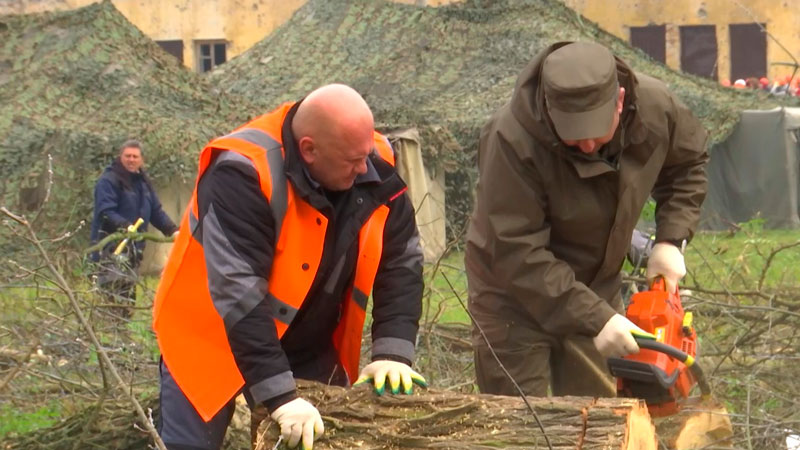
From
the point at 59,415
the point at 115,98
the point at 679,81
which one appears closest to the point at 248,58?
the point at 115,98

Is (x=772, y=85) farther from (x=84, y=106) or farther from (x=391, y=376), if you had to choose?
(x=391, y=376)

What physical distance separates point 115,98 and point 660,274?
11.5m

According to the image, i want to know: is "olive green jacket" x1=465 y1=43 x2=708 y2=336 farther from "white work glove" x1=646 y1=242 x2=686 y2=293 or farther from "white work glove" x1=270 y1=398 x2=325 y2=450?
"white work glove" x1=270 y1=398 x2=325 y2=450

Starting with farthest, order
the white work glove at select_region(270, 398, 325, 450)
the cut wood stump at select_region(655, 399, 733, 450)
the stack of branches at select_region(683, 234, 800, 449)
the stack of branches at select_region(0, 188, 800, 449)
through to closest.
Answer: the stack of branches at select_region(0, 188, 800, 449)
the stack of branches at select_region(683, 234, 800, 449)
the cut wood stump at select_region(655, 399, 733, 450)
the white work glove at select_region(270, 398, 325, 450)

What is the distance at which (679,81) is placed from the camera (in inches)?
701

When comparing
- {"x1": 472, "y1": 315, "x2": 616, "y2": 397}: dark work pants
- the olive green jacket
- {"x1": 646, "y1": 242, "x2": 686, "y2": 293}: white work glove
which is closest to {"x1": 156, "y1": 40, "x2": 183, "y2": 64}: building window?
{"x1": 472, "y1": 315, "x2": 616, "y2": 397}: dark work pants

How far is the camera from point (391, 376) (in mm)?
4055

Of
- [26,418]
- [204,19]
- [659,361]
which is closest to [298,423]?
[659,361]

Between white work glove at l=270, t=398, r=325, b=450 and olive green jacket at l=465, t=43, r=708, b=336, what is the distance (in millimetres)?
1094

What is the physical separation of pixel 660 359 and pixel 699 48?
25554 mm

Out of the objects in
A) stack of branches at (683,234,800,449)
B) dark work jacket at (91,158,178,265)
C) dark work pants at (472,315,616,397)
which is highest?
dark work pants at (472,315,616,397)

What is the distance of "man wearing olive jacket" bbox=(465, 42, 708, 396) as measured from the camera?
171 inches

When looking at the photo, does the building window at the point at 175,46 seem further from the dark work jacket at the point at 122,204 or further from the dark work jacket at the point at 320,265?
the dark work jacket at the point at 320,265

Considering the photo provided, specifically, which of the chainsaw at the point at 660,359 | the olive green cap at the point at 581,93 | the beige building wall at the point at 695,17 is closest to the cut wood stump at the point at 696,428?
the chainsaw at the point at 660,359
